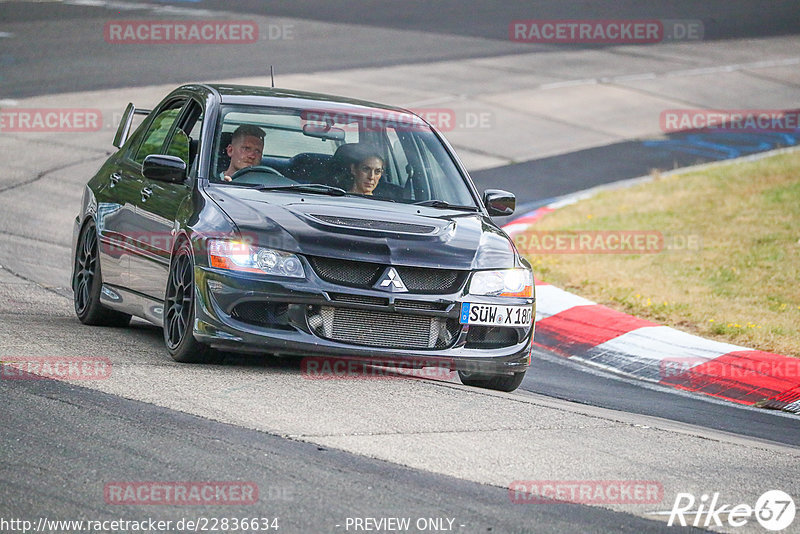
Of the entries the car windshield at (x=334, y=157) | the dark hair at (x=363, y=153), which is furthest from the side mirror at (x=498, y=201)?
the dark hair at (x=363, y=153)

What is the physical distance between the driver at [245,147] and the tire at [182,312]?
760 mm

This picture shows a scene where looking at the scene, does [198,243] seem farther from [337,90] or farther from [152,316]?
[337,90]

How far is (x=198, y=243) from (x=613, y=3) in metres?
30.7

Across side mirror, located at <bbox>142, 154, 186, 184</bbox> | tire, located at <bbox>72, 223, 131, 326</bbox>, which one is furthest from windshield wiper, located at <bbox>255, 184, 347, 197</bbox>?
tire, located at <bbox>72, 223, 131, 326</bbox>

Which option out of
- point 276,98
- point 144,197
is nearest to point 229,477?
point 144,197

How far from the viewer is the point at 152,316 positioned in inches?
315

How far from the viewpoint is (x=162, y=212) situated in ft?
26.3

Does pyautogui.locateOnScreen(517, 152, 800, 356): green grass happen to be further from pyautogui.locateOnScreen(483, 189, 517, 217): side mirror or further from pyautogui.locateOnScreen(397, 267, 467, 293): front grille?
pyautogui.locateOnScreen(397, 267, 467, 293): front grille

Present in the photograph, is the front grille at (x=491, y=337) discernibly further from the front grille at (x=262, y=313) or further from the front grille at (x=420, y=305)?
the front grille at (x=262, y=313)

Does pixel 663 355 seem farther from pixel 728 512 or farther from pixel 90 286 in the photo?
pixel 728 512

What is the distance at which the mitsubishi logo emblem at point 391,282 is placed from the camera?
7.03m

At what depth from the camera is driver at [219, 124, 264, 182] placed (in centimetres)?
805

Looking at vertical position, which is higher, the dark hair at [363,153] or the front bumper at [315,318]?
the dark hair at [363,153]

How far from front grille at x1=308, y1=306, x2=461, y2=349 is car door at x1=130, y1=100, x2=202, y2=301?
1170 millimetres
